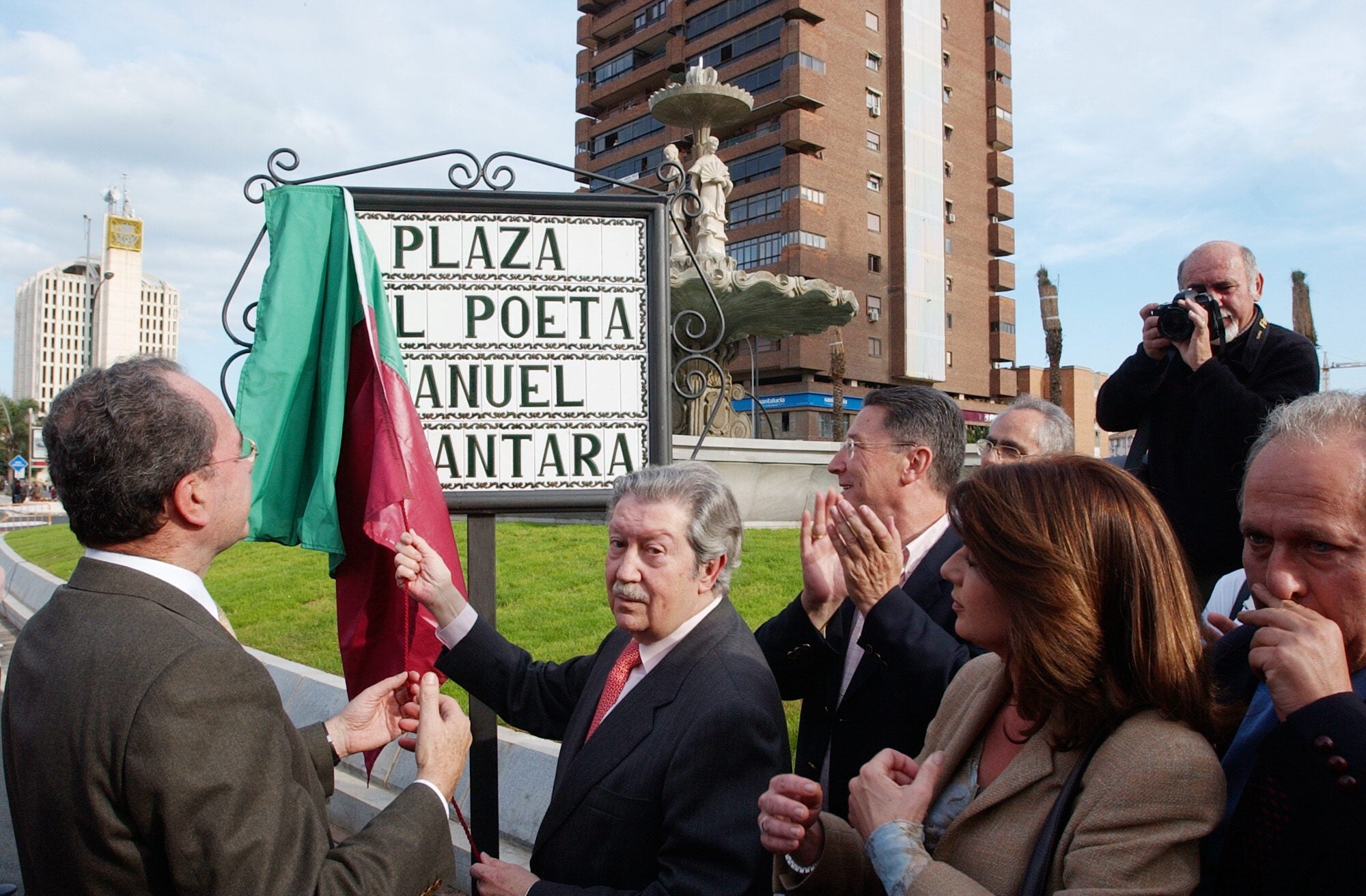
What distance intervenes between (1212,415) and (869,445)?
1.20 m

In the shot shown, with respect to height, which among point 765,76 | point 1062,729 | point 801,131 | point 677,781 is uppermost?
point 765,76

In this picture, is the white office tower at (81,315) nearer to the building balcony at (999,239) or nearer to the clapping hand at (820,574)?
the building balcony at (999,239)

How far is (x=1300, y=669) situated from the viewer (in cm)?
152

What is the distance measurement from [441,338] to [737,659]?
1498mm

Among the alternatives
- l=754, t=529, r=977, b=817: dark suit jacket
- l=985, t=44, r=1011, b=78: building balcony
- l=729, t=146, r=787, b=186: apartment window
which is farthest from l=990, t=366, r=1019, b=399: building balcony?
l=754, t=529, r=977, b=817: dark suit jacket

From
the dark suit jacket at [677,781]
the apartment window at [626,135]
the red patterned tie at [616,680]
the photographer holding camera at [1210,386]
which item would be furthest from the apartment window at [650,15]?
the dark suit jacket at [677,781]

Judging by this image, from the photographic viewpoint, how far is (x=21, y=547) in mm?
19578

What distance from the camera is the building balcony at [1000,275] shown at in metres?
56.0

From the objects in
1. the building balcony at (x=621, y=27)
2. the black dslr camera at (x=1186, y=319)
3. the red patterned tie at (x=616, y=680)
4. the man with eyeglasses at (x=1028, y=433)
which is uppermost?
the building balcony at (x=621, y=27)

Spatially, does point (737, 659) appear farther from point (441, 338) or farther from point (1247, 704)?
point (441, 338)

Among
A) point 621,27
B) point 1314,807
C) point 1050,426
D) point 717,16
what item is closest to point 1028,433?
point 1050,426

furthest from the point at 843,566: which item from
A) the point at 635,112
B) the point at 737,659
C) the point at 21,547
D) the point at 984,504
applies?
the point at 635,112

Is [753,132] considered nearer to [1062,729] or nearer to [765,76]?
[765,76]

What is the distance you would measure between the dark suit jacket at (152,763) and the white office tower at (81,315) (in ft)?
291
